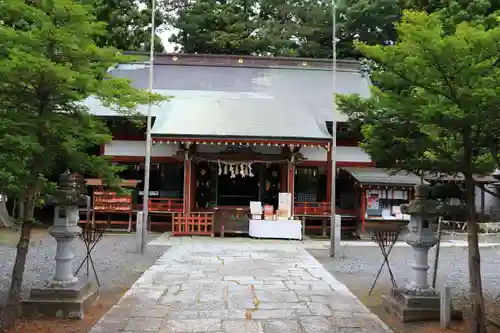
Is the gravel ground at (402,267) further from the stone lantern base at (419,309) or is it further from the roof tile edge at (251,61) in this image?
the roof tile edge at (251,61)

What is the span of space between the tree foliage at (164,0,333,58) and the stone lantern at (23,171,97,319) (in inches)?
814

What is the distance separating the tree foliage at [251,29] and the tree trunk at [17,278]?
850 inches

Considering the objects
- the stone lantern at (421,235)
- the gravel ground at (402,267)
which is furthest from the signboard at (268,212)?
the stone lantern at (421,235)

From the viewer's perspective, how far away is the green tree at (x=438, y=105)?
154 inches

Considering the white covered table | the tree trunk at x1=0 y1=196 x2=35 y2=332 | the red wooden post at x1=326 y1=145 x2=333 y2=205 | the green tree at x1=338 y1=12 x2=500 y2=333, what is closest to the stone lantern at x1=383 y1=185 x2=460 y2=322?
the green tree at x1=338 y1=12 x2=500 y2=333

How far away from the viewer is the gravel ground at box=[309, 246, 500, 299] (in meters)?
7.37

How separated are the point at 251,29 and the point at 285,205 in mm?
15896

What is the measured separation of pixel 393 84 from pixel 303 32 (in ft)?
73.4

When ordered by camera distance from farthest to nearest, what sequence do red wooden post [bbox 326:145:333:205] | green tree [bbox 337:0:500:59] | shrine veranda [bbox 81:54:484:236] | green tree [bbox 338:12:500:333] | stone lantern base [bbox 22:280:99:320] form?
green tree [bbox 337:0:500:59] → red wooden post [bbox 326:145:333:205] → shrine veranda [bbox 81:54:484:236] → stone lantern base [bbox 22:280:99:320] → green tree [bbox 338:12:500:333]

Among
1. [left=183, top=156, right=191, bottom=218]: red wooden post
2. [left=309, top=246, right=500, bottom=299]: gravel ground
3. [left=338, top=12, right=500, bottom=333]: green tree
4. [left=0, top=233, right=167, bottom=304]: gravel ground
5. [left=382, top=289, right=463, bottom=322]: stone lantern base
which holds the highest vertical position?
[left=338, top=12, right=500, bottom=333]: green tree

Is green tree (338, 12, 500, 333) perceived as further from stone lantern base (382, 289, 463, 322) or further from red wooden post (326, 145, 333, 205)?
red wooden post (326, 145, 333, 205)

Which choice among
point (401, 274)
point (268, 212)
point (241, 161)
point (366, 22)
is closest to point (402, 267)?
point (401, 274)

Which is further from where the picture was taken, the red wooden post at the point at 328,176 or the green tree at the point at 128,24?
the green tree at the point at 128,24

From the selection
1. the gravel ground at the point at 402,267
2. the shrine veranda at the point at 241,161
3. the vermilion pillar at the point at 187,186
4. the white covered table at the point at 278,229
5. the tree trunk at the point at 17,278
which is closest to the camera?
the tree trunk at the point at 17,278
